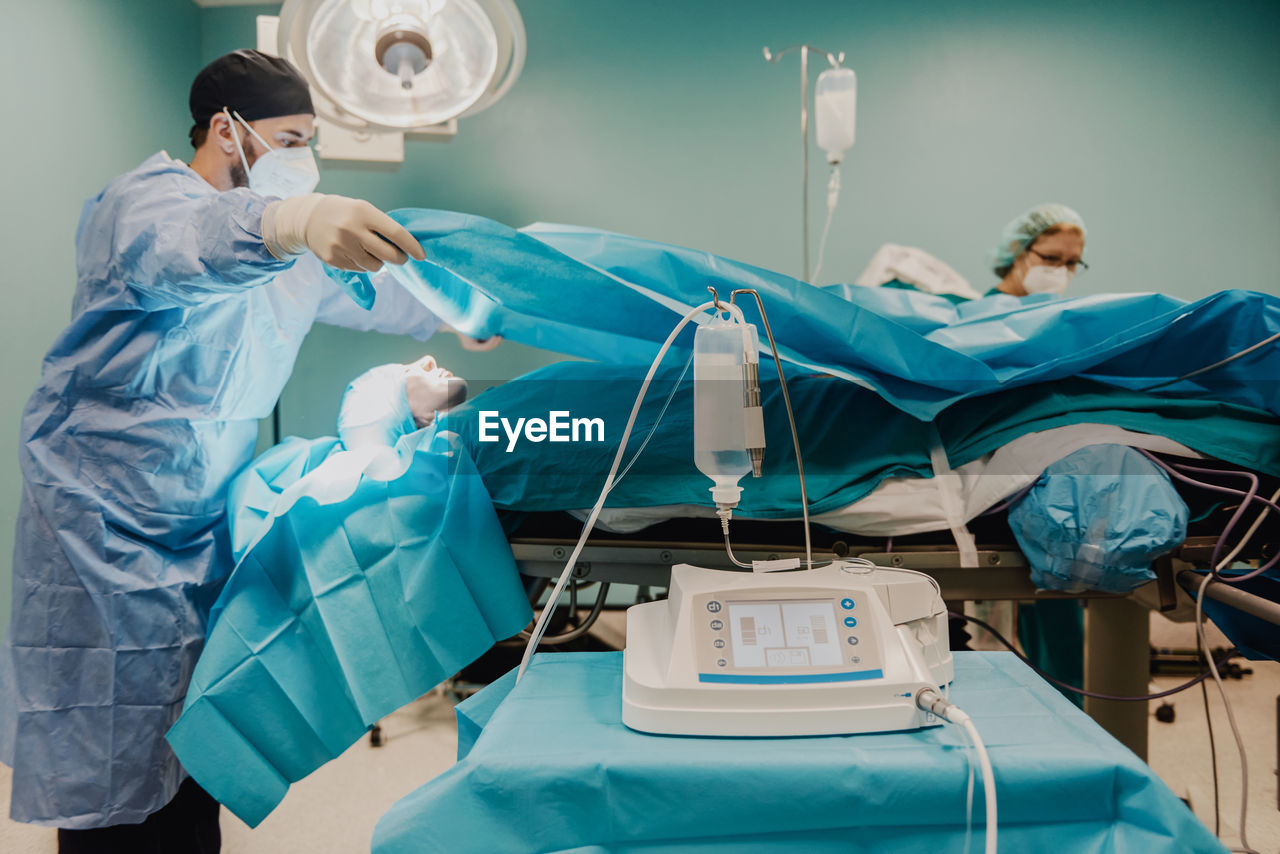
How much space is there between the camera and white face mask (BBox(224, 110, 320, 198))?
1.26 m

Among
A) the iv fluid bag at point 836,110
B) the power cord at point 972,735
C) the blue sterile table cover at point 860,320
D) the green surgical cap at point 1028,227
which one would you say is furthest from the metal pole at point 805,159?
the power cord at point 972,735

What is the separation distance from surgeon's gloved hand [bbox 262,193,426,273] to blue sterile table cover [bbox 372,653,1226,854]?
0.59 m

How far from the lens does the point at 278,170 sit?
127 centimetres

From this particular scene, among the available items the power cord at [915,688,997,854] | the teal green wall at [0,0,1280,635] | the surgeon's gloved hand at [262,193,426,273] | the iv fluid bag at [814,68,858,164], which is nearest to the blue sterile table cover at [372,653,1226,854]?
the power cord at [915,688,997,854]

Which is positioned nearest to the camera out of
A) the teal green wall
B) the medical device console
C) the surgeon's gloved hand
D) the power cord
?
the power cord

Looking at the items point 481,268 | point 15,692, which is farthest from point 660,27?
point 15,692

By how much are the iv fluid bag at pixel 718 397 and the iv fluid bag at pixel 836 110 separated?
1.46m

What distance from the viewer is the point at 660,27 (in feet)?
8.83

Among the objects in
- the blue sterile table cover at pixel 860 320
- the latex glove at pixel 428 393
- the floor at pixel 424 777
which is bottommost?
the floor at pixel 424 777

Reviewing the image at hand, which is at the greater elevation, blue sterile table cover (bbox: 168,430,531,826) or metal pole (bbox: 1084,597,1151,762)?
blue sterile table cover (bbox: 168,430,531,826)

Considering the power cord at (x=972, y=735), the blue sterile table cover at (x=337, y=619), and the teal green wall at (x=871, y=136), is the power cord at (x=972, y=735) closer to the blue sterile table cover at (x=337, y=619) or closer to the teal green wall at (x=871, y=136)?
the blue sterile table cover at (x=337, y=619)

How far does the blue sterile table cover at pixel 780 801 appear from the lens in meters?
0.60

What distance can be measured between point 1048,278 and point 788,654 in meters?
2.04
